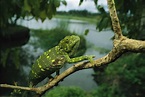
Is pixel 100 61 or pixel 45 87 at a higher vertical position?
pixel 100 61

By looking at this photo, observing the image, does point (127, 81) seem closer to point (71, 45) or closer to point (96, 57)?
point (96, 57)

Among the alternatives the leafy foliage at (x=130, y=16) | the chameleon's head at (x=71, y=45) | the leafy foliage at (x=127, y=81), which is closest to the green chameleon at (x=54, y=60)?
the chameleon's head at (x=71, y=45)

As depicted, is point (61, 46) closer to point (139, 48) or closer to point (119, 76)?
point (139, 48)

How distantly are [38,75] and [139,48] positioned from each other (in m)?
0.43

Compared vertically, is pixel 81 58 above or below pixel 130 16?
above

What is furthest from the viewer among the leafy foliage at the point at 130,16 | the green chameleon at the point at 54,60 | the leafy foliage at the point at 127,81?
the leafy foliage at the point at 127,81

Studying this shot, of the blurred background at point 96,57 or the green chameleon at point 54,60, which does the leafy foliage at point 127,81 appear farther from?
the green chameleon at point 54,60

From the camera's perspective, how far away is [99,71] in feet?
23.9

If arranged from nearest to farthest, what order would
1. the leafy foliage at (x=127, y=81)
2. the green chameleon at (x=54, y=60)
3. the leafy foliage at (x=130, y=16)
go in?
the green chameleon at (x=54, y=60), the leafy foliage at (x=130, y=16), the leafy foliage at (x=127, y=81)

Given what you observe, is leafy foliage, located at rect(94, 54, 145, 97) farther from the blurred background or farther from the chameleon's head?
the chameleon's head

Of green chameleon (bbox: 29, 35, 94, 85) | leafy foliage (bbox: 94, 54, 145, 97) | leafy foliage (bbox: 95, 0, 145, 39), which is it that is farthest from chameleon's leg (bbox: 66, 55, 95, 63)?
leafy foliage (bbox: 94, 54, 145, 97)

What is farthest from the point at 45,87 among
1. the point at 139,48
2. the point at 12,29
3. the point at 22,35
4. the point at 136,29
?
the point at 22,35

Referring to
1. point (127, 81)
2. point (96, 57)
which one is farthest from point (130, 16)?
point (127, 81)

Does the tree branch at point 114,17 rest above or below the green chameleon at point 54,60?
above
